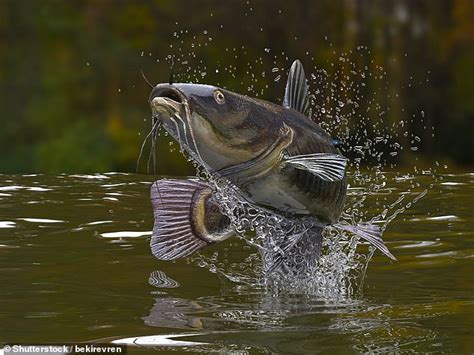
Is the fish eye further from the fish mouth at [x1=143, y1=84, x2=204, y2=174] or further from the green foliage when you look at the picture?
the green foliage

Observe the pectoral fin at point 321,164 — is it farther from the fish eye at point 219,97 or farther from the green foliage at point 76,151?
the green foliage at point 76,151

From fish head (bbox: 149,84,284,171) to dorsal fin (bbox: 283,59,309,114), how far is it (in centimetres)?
50

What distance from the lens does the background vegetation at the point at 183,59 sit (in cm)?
1983

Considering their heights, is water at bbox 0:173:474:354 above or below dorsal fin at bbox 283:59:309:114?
below

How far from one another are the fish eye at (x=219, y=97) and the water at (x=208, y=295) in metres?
0.81

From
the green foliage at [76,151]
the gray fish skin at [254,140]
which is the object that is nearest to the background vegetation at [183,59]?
the green foliage at [76,151]

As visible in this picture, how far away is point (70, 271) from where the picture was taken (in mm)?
5586

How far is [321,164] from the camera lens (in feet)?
14.9

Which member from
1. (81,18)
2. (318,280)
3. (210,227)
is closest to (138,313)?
(210,227)

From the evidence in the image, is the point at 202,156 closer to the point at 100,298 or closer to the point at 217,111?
the point at 217,111

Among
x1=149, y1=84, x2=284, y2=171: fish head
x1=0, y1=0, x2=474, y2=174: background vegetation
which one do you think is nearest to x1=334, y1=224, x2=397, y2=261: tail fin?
x1=149, y1=84, x2=284, y2=171: fish head

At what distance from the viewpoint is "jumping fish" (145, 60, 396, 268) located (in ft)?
14.0

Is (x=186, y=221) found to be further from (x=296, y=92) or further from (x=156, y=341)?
(x=156, y=341)

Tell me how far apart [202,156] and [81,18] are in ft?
63.1
